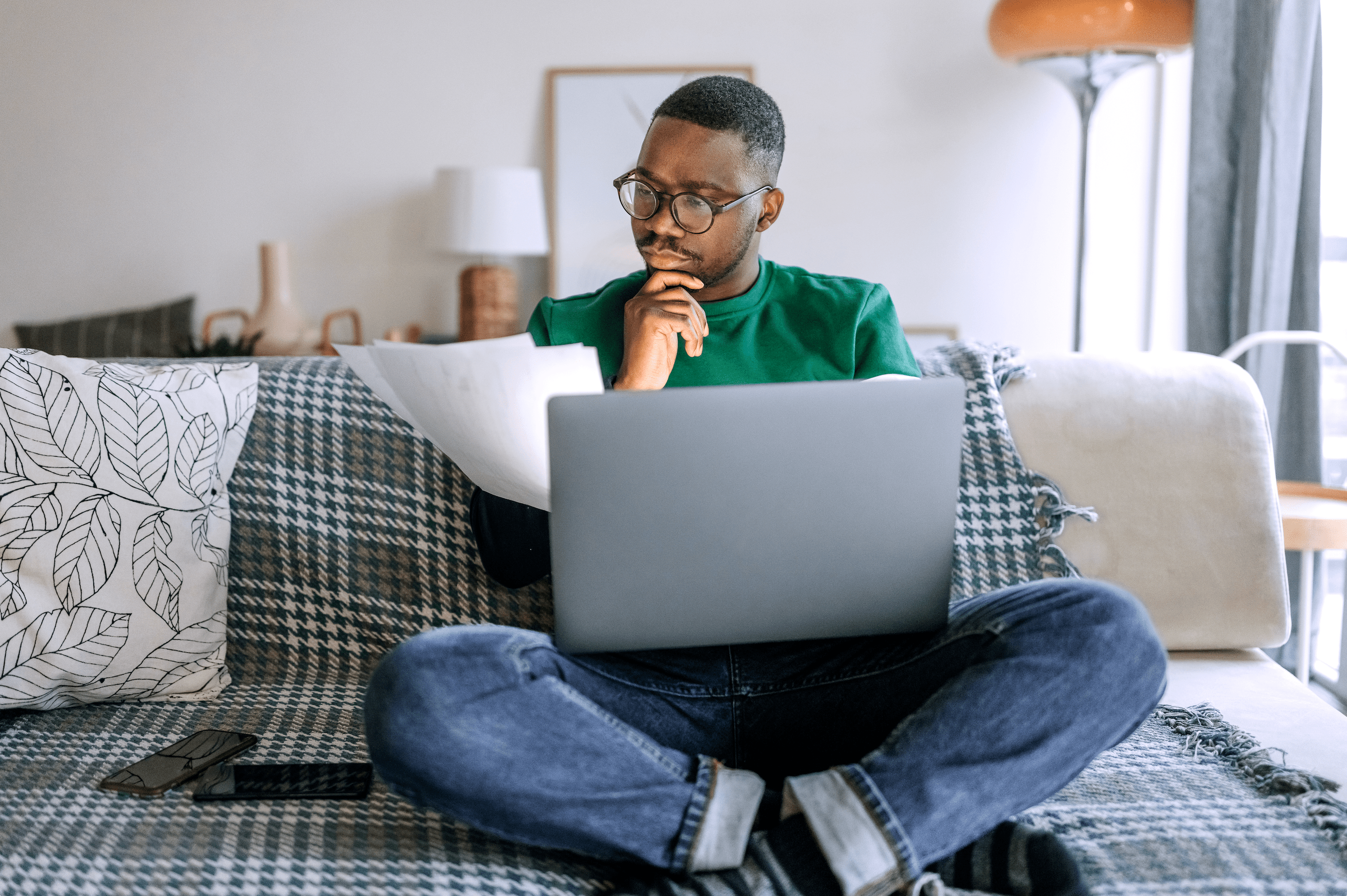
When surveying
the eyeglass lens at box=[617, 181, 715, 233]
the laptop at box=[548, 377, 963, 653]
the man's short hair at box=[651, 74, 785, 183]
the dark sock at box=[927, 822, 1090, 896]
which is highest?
the man's short hair at box=[651, 74, 785, 183]

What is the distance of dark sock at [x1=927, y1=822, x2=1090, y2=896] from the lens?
0.84 meters

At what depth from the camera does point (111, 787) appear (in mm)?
1016

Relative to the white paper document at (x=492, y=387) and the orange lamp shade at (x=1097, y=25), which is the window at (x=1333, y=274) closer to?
the orange lamp shade at (x=1097, y=25)

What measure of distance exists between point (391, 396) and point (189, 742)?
0.45 metres

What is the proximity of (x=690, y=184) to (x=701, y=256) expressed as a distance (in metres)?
0.08

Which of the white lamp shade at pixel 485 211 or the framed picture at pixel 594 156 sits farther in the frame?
the framed picture at pixel 594 156

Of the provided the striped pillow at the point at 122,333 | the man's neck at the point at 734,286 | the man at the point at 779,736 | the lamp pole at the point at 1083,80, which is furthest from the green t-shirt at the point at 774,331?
the striped pillow at the point at 122,333

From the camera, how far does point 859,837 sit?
32.7 inches

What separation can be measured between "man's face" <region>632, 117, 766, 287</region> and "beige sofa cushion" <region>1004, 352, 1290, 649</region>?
1.40ft

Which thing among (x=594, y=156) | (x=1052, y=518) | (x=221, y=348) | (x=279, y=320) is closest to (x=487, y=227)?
(x=594, y=156)

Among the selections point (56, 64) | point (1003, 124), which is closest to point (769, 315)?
point (1003, 124)

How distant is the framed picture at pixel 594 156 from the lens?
3.23 m

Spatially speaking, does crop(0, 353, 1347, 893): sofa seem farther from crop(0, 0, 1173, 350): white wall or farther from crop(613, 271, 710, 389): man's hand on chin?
crop(0, 0, 1173, 350): white wall

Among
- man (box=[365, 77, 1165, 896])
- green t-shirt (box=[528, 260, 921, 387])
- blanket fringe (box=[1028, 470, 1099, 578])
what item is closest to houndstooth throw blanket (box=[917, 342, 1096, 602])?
blanket fringe (box=[1028, 470, 1099, 578])
